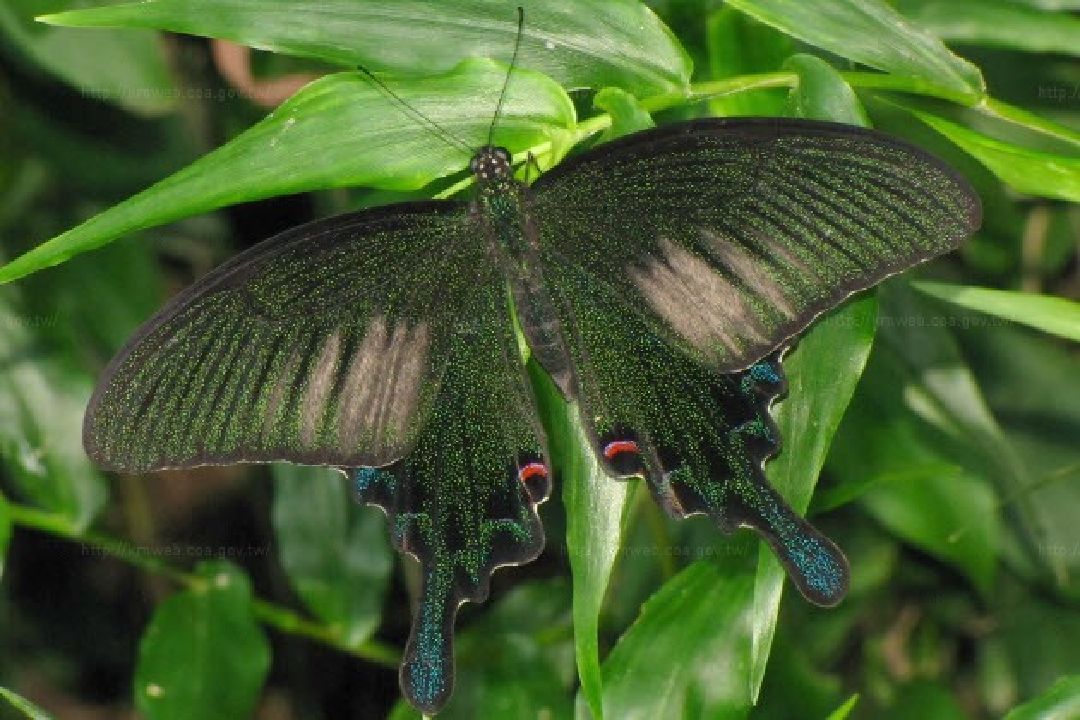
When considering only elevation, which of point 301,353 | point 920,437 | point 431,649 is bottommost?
point 920,437

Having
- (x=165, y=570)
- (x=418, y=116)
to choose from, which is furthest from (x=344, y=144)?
(x=165, y=570)

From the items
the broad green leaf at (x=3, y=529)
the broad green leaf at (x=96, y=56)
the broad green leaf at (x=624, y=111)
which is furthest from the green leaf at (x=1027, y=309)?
the broad green leaf at (x=96, y=56)

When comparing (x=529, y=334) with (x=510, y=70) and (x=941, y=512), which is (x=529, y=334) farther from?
(x=941, y=512)

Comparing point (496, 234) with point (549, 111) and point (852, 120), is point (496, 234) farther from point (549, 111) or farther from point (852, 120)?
point (852, 120)

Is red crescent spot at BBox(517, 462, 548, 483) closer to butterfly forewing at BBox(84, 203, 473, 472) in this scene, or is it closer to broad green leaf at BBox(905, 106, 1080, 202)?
butterfly forewing at BBox(84, 203, 473, 472)

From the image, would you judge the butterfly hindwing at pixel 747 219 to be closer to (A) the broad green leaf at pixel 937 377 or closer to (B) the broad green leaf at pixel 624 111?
(B) the broad green leaf at pixel 624 111

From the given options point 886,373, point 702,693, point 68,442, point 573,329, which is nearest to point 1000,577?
point 886,373

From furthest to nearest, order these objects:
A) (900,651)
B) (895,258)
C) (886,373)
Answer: (900,651)
(886,373)
(895,258)
